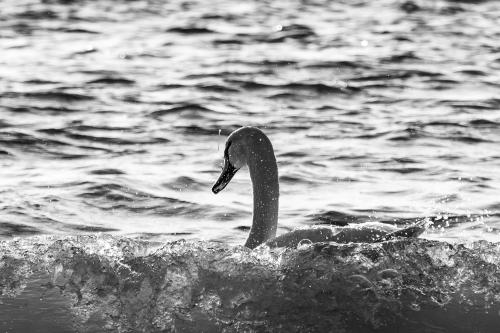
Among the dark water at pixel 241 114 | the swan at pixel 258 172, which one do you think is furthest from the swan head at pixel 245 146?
the dark water at pixel 241 114

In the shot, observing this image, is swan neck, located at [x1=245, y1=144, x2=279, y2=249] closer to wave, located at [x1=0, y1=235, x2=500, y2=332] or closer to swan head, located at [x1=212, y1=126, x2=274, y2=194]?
swan head, located at [x1=212, y1=126, x2=274, y2=194]

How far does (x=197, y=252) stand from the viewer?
9023mm

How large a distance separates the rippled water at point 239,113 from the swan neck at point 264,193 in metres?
1.39

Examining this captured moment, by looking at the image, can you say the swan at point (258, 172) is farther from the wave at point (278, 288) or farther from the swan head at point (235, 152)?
the wave at point (278, 288)

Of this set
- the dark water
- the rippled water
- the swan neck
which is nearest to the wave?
the dark water

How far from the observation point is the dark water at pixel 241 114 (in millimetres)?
12789

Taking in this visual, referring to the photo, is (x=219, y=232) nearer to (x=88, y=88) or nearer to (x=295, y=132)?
(x=295, y=132)

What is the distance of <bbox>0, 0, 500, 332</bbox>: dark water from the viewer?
42.0ft

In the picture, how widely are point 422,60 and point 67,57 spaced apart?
6143 mm

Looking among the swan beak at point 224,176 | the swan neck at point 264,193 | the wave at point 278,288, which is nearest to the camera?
the wave at point 278,288

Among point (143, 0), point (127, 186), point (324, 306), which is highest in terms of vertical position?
point (324, 306)

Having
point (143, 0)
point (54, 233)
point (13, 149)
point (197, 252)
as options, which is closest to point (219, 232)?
point (54, 233)

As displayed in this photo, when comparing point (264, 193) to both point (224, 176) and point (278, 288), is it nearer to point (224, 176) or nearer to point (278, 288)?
point (224, 176)

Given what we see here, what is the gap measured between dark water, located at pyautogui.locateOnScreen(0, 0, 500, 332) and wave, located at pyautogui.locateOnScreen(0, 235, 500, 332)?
0.15 metres
